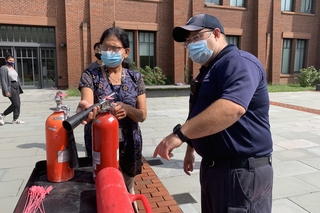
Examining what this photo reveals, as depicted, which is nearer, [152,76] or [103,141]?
[103,141]

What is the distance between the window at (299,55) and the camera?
909 inches

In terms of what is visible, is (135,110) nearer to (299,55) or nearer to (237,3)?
(237,3)

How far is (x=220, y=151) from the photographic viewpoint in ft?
5.29

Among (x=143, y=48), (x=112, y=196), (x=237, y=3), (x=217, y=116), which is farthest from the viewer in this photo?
(x=237, y=3)

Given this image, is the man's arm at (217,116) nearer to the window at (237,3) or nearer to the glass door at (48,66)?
the glass door at (48,66)

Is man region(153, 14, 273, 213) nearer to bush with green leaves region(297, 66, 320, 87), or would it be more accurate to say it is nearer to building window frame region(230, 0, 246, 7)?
building window frame region(230, 0, 246, 7)

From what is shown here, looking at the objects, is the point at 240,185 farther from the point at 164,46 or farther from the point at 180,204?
the point at 164,46

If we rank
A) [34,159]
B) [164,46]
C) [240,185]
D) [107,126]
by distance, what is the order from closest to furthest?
1. [107,126]
2. [240,185]
3. [34,159]
4. [164,46]

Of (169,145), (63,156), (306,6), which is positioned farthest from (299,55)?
(63,156)

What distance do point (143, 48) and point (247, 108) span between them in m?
17.9

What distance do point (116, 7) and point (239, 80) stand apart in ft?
57.7

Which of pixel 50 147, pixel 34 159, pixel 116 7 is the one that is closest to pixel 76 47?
pixel 116 7

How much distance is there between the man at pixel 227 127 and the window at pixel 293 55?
2359 centimetres

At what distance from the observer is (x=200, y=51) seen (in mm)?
1793
